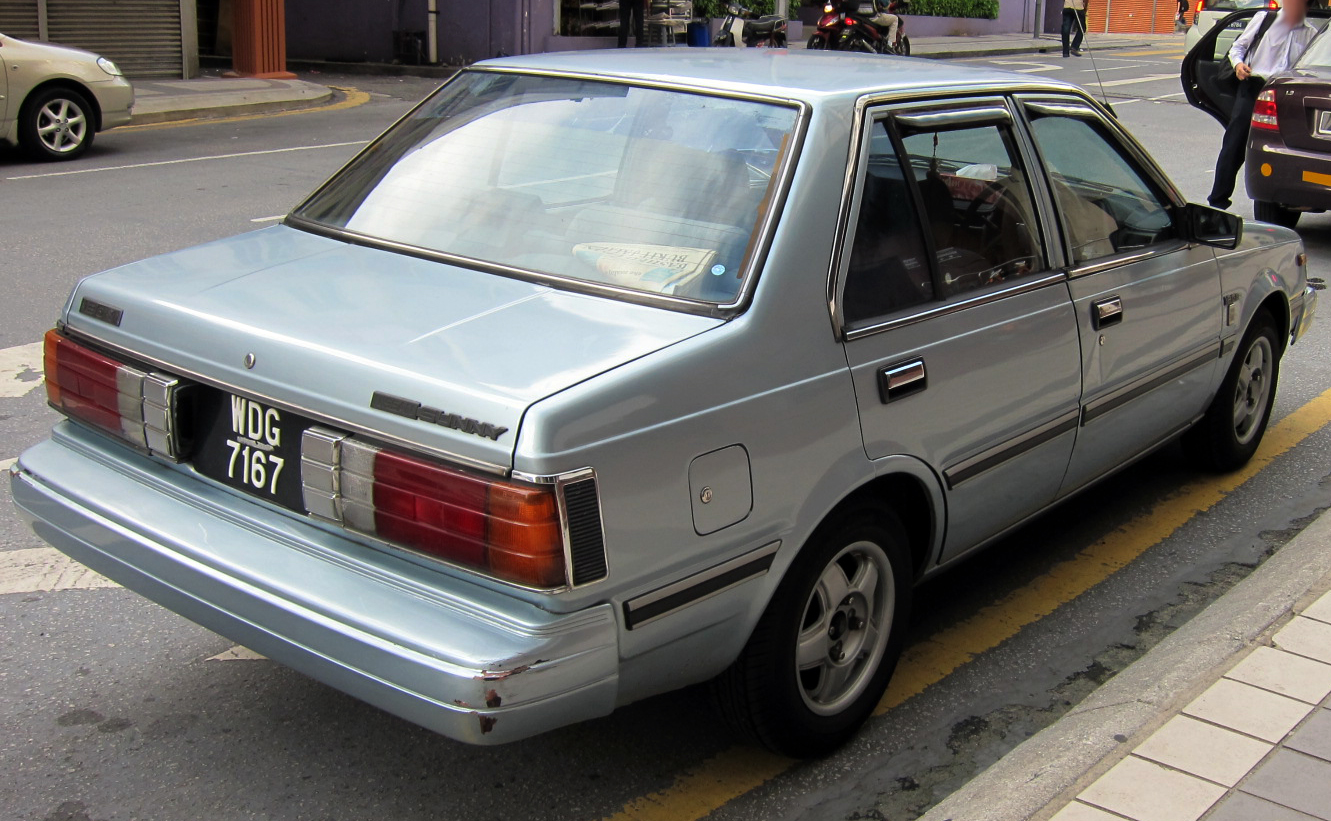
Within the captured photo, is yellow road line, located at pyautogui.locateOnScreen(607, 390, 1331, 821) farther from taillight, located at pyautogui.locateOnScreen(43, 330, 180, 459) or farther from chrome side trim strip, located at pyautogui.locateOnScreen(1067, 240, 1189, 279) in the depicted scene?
taillight, located at pyautogui.locateOnScreen(43, 330, 180, 459)

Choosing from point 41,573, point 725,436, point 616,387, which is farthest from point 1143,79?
point 616,387

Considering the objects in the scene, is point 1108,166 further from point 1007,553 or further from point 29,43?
point 29,43

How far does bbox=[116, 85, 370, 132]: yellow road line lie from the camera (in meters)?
15.1

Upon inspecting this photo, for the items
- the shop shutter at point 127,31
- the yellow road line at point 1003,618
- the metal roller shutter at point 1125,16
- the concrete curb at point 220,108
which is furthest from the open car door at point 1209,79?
the metal roller shutter at point 1125,16

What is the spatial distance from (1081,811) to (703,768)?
928mm

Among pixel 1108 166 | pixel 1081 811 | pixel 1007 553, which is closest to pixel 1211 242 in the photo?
pixel 1108 166

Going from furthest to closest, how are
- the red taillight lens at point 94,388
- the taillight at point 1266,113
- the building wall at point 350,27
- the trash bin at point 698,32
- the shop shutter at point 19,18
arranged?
1. the trash bin at point 698,32
2. the building wall at point 350,27
3. the shop shutter at point 19,18
4. the taillight at point 1266,113
5. the red taillight lens at point 94,388

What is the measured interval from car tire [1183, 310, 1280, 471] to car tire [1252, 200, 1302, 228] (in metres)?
5.25

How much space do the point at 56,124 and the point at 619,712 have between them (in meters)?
10.7

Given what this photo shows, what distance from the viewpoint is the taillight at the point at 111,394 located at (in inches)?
119

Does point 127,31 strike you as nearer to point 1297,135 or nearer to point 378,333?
point 1297,135

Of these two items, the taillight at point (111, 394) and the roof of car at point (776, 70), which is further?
the roof of car at point (776, 70)

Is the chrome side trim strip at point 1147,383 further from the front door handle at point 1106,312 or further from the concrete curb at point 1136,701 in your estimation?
the concrete curb at point 1136,701

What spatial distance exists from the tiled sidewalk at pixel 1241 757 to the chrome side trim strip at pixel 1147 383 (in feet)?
2.87
